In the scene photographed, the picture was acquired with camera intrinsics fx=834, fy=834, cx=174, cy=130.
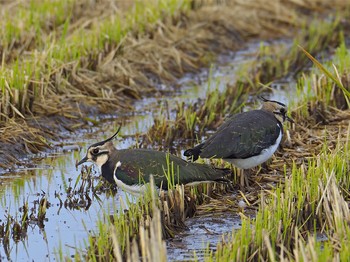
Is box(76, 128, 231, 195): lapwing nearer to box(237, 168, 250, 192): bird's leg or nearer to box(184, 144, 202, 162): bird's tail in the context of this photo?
box(184, 144, 202, 162): bird's tail

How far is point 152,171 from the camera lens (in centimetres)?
703

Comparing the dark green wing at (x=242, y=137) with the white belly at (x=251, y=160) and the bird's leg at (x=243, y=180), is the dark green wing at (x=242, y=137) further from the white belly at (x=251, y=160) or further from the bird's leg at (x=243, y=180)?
the bird's leg at (x=243, y=180)

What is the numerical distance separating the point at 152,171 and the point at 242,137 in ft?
3.19

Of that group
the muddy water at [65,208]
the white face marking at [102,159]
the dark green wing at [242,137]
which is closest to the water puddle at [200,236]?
the muddy water at [65,208]

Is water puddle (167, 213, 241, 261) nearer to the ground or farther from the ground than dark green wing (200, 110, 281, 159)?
nearer to the ground

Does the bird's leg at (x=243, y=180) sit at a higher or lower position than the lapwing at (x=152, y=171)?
lower

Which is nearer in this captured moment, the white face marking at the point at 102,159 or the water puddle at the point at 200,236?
the water puddle at the point at 200,236

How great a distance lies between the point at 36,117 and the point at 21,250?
3.38 m

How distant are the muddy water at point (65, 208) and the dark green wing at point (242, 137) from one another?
0.62m

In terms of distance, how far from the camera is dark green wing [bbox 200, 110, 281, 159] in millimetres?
7352

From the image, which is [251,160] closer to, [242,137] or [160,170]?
[242,137]

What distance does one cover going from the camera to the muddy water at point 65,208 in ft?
20.4

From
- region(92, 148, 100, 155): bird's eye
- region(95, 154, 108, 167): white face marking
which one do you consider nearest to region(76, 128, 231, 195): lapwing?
region(95, 154, 108, 167): white face marking

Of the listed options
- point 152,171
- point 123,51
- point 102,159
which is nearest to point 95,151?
point 102,159
